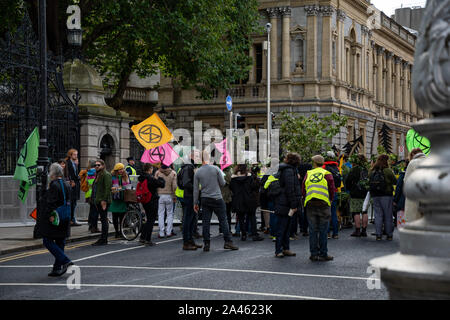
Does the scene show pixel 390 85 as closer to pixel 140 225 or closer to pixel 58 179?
pixel 140 225

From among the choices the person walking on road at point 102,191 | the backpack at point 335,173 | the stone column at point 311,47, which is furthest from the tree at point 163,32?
the backpack at point 335,173

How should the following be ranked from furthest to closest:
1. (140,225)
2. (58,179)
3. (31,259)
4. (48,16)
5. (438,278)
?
(48,16)
(140,225)
(31,259)
(58,179)
(438,278)

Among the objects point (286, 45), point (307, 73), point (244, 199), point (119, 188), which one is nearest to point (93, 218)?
point (119, 188)

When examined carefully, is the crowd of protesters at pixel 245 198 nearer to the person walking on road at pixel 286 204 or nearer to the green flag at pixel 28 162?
the person walking on road at pixel 286 204

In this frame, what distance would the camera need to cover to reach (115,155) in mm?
23016

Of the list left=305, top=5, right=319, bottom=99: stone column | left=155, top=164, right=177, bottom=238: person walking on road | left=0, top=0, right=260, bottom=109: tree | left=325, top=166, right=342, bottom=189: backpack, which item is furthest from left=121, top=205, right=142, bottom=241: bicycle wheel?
left=305, top=5, right=319, bottom=99: stone column

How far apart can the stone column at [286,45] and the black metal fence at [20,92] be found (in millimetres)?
26226

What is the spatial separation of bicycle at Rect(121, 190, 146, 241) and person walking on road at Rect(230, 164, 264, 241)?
2083mm

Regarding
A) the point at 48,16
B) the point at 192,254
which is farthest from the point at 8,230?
the point at 48,16

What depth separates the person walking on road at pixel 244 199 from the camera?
15773 millimetres

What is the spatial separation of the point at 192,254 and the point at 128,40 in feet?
61.0

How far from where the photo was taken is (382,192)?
15047mm

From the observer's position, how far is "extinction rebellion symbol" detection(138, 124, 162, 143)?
19.4 meters

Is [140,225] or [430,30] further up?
[430,30]
